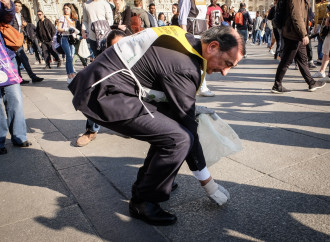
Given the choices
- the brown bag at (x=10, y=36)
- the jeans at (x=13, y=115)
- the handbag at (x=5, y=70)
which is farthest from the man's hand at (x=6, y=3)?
the jeans at (x=13, y=115)

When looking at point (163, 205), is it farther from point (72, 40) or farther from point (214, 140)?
point (72, 40)

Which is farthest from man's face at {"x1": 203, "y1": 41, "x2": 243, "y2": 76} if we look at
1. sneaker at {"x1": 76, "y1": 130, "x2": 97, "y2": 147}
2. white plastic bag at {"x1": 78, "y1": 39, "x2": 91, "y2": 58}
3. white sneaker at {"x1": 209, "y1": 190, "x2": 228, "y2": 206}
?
white plastic bag at {"x1": 78, "y1": 39, "x2": 91, "y2": 58}

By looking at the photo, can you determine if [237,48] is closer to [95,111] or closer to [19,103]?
[95,111]

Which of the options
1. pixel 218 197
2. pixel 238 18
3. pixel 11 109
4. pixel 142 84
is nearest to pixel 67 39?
pixel 11 109

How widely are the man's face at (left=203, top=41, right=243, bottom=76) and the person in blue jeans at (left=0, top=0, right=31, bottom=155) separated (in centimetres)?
280

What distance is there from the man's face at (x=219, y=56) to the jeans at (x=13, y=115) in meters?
2.79

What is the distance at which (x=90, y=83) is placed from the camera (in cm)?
179

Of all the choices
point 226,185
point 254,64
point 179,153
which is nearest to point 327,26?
point 254,64

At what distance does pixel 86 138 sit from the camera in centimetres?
363

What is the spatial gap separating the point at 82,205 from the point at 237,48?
5.76ft

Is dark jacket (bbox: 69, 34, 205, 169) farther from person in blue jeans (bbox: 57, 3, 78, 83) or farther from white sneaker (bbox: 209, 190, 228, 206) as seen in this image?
person in blue jeans (bbox: 57, 3, 78, 83)

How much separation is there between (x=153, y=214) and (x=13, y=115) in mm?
2592

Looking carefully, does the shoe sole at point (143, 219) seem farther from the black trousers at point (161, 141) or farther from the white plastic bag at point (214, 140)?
the white plastic bag at point (214, 140)

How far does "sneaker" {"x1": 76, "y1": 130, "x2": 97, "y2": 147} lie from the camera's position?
11.7ft
